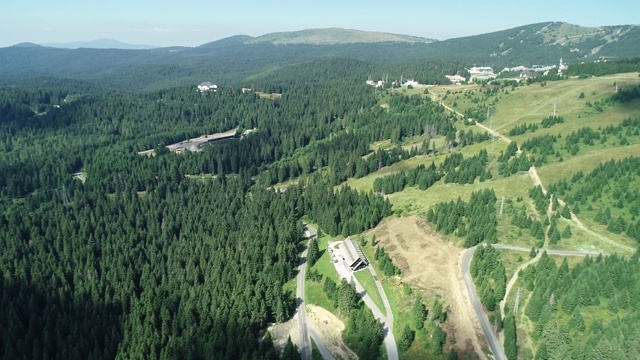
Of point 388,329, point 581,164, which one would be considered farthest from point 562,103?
point 388,329

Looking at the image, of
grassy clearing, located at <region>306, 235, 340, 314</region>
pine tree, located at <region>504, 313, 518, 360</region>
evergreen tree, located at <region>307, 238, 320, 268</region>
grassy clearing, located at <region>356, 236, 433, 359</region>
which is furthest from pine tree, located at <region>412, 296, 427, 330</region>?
evergreen tree, located at <region>307, 238, 320, 268</region>

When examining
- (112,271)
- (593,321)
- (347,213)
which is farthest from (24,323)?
(593,321)

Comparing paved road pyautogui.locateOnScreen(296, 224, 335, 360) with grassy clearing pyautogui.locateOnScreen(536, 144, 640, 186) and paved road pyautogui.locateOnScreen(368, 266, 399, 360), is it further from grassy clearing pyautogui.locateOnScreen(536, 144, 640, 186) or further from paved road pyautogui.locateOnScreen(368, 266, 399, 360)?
grassy clearing pyautogui.locateOnScreen(536, 144, 640, 186)

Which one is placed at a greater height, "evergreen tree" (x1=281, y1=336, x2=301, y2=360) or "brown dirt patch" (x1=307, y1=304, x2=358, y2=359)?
"evergreen tree" (x1=281, y1=336, x2=301, y2=360)

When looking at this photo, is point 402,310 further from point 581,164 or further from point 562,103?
point 562,103

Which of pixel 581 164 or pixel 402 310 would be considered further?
pixel 581 164

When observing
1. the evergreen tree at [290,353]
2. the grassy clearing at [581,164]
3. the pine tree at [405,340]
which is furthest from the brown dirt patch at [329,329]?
the grassy clearing at [581,164]
